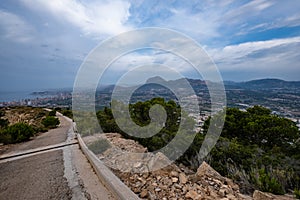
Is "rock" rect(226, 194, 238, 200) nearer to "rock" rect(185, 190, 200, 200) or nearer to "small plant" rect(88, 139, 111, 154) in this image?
"rock" rect(185, 190, 200, 200)

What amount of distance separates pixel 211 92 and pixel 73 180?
15.5 feet

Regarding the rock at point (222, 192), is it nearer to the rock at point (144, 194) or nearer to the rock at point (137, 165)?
the rock at point (144, 194)

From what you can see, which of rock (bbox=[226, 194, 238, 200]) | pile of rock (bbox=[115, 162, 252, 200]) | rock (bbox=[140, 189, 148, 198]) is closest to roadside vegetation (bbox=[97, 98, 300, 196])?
pile of rock (bbox=[115, 162, 252, 200])

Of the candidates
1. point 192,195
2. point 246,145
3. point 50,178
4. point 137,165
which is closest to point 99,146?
point 50,178

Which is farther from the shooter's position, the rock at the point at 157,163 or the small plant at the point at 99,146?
the small plant at the point at 99,146

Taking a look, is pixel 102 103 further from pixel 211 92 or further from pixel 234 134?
pixel 234 134

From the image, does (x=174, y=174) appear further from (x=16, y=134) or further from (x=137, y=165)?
(x=16, y=134)

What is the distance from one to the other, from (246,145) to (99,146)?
7367 millimetres

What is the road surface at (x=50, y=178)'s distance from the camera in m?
3.38

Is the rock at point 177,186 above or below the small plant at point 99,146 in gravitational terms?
above

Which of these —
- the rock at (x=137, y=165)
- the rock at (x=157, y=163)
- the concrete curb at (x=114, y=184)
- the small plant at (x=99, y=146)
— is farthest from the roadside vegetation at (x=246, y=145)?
the concrete curb at (x=114, y=184)

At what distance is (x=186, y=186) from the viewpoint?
135 inches

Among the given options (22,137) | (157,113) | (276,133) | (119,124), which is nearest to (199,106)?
(157,113)

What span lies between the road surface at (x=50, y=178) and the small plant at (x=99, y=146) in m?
0.37
